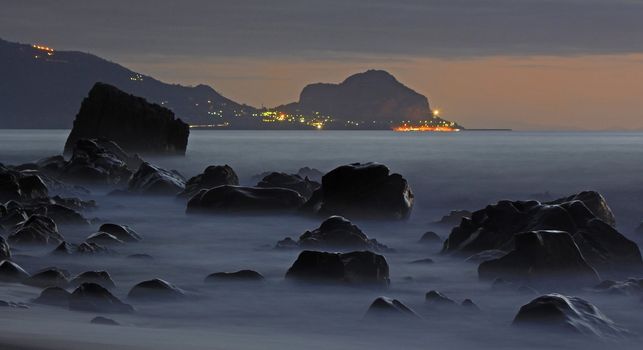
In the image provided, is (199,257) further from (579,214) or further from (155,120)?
(155,120)

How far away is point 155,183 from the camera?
36625 millimetres

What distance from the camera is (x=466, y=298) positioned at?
1592cm

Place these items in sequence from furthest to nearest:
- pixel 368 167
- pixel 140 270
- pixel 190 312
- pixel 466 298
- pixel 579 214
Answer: pixel 368 167 → pixel 579 214 → pixel 140 270 → pixel 466 298 → pixel 190 312

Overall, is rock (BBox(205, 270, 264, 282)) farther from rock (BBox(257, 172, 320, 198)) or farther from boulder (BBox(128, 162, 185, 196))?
boulder (BBox(128, 162, 185, 196))

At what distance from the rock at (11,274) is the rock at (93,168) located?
2693cm

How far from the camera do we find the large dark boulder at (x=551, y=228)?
18688 mm

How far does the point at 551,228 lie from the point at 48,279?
9.58 metres

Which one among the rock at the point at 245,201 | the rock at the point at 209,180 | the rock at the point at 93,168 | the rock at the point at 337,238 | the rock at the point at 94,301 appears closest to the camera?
the rock at the point at 94,301

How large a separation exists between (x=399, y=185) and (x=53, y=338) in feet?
65.4

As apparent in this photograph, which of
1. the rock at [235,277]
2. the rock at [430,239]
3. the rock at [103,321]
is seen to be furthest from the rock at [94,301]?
the rock at [430,239]

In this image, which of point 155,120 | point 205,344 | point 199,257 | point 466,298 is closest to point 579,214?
point 466,298

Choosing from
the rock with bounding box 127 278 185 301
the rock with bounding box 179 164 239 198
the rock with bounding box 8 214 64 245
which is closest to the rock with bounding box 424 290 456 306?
the rock with bounding box 127 278 185 301

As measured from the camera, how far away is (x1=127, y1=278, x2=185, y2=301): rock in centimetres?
1416

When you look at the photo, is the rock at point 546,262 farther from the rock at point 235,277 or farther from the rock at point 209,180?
the rock at point 209,180
